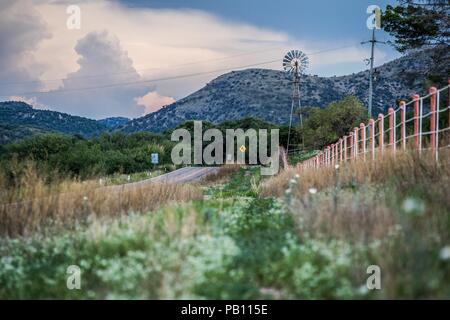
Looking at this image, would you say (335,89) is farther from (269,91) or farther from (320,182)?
(320,182)

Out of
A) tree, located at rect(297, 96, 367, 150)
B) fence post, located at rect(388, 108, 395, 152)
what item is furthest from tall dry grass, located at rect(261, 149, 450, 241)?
tree, located at rect(297, 96, 367, 150)

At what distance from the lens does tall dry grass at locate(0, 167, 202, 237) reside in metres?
8.77

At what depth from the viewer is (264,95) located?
169 metres

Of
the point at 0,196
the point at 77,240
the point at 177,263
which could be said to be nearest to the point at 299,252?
the point at 177,263

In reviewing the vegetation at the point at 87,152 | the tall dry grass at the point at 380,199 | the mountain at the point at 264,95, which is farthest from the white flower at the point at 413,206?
the mountain at the point at 264,95

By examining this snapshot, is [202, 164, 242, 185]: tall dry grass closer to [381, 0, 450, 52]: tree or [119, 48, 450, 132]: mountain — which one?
[381, 0, 450, 52]: tree

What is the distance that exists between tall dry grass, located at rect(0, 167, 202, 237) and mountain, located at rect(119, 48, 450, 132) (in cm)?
11130

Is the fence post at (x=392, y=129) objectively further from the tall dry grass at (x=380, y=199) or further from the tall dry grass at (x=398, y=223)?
the tall dry grass at (x=398, y=223)

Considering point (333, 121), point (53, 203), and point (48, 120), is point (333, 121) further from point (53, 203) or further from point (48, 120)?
point (48, 120)

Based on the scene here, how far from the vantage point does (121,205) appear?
10828mm

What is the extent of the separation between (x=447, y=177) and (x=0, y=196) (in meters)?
7.87

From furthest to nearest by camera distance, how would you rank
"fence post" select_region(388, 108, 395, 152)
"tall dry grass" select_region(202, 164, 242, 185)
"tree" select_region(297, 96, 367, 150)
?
"tree" select_region(297, 96, 367, 150), "tall dry grass" select_region(202, 164, 242, 185), "fence post" select_region(388, 108, 395, 152)

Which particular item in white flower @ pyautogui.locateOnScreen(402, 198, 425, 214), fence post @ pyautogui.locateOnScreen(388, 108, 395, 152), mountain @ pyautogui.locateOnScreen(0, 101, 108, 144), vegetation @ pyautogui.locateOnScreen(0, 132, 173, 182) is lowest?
white flower @ pyautogui.locateOnScreen(402, 198, 425, 214)
